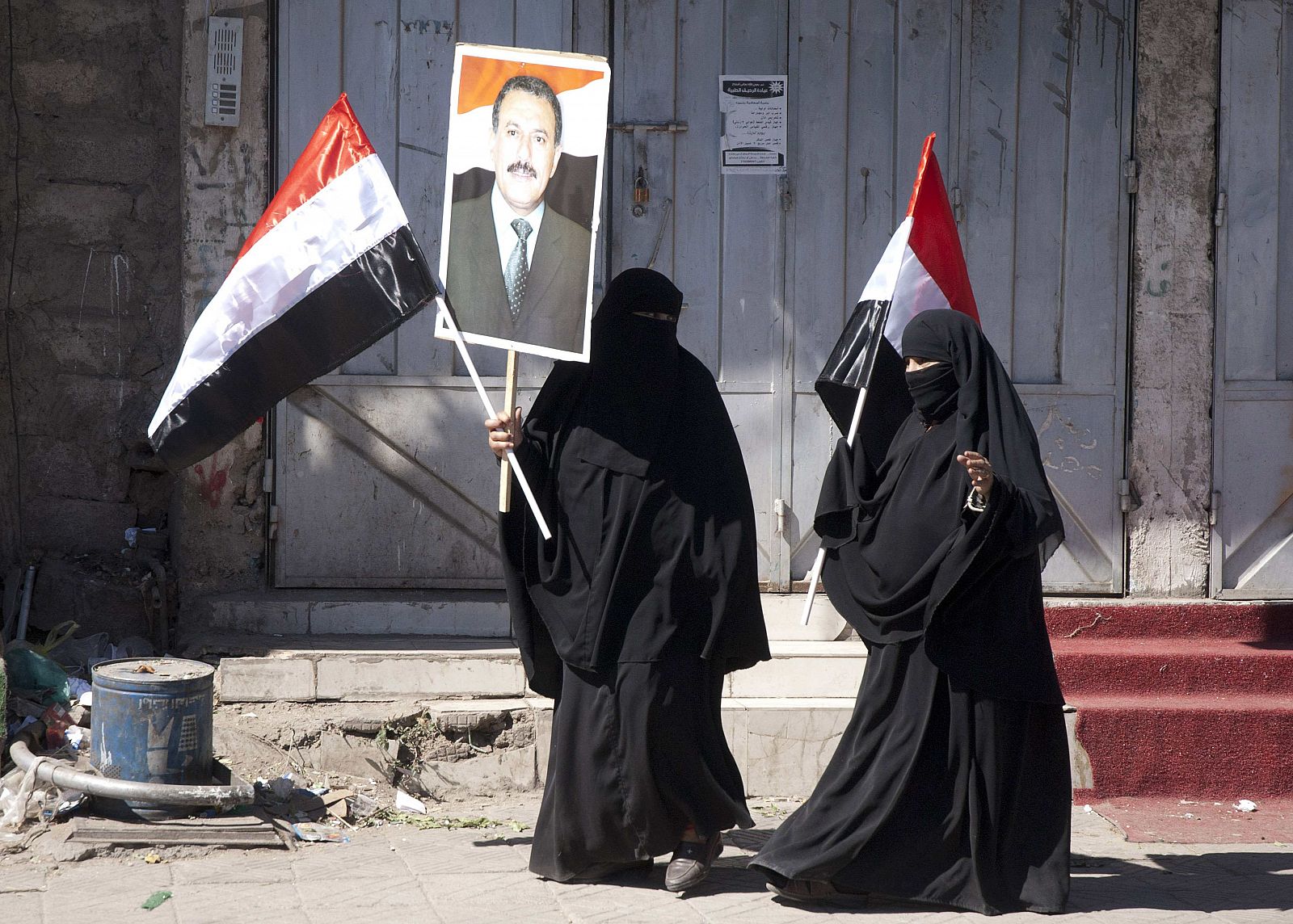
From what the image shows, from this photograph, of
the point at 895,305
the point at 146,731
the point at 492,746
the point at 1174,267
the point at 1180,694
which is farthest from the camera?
the point at 1174,267

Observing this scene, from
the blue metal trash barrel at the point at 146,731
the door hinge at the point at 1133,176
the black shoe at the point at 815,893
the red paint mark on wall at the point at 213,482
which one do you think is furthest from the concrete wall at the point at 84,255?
the door hinge at the point at 1133,176

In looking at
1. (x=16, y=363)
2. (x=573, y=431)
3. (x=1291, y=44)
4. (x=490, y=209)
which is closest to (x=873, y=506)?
(x=573, y=431)

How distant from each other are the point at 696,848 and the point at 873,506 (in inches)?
45.8

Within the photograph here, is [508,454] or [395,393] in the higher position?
[395,393]

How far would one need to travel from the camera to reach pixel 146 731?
427cm

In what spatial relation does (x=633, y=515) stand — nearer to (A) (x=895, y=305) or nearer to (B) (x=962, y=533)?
(B) (x=962, y=533)

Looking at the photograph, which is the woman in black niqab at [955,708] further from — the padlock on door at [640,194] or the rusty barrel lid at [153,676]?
the padlock on door at [640,194]

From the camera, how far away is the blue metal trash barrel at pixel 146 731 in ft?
14.0

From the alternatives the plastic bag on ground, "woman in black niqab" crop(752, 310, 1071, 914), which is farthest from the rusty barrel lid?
"woman in black niqab" crop(752, 310, 1071, 914)

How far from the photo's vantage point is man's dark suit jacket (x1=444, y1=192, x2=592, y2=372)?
3971 millimetres

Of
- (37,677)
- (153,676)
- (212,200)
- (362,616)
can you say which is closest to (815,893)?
(153,676)

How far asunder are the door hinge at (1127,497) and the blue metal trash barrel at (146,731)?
4025 millimetres

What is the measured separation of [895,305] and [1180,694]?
2.17m

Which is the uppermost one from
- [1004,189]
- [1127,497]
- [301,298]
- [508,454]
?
[1004,189]
